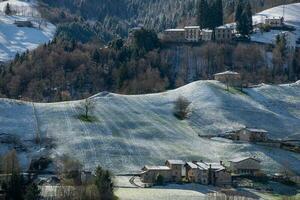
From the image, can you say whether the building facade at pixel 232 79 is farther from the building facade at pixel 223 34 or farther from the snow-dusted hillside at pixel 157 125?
the building facade at pixel 223 34

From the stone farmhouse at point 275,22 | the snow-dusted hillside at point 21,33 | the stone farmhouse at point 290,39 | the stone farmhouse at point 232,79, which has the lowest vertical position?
the snow-dusted hillside at point 21,33

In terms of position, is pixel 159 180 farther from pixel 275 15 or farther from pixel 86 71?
pixel 275 15

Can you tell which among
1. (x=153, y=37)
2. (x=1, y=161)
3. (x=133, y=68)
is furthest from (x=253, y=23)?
(x=1, y=161)

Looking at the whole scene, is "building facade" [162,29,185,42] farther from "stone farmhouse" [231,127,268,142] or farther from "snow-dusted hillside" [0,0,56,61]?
"stone farmhouse" [231,127,268,142]

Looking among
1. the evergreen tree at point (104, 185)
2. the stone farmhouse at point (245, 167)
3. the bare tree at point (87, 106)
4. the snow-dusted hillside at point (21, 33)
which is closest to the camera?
the evergreen tree at point (104, 185)

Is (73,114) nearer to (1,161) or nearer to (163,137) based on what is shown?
(163,137)

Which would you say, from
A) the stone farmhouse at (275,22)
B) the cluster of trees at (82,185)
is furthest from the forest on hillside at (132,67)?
the cluster of trees at (82,185)
